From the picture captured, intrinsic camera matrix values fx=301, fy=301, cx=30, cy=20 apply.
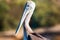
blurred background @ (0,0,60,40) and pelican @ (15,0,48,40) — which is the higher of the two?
pelican @ (15,0,48,40)

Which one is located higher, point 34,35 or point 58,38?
point 34,35

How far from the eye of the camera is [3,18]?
21.0 feet

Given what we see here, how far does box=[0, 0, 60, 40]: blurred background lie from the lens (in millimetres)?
6258

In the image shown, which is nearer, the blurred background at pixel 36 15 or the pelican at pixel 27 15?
the pelican at pixel 27 15

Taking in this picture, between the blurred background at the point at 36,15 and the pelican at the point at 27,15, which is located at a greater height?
the pelican at the point at 27,15

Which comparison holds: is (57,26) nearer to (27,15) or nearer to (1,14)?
(1,14)

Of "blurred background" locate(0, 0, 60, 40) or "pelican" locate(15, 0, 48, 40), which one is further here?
"blurred background" locate(0, 0, 60, 40)

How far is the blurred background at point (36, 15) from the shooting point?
626 cm

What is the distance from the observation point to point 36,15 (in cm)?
613

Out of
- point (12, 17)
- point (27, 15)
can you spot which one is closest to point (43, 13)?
point (12, 17)

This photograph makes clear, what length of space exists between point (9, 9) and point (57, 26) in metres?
1.11

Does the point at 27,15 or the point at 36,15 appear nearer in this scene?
the point at 27,15

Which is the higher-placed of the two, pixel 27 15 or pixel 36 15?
pixel 27 15

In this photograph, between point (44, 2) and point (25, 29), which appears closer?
point (25, 29)
